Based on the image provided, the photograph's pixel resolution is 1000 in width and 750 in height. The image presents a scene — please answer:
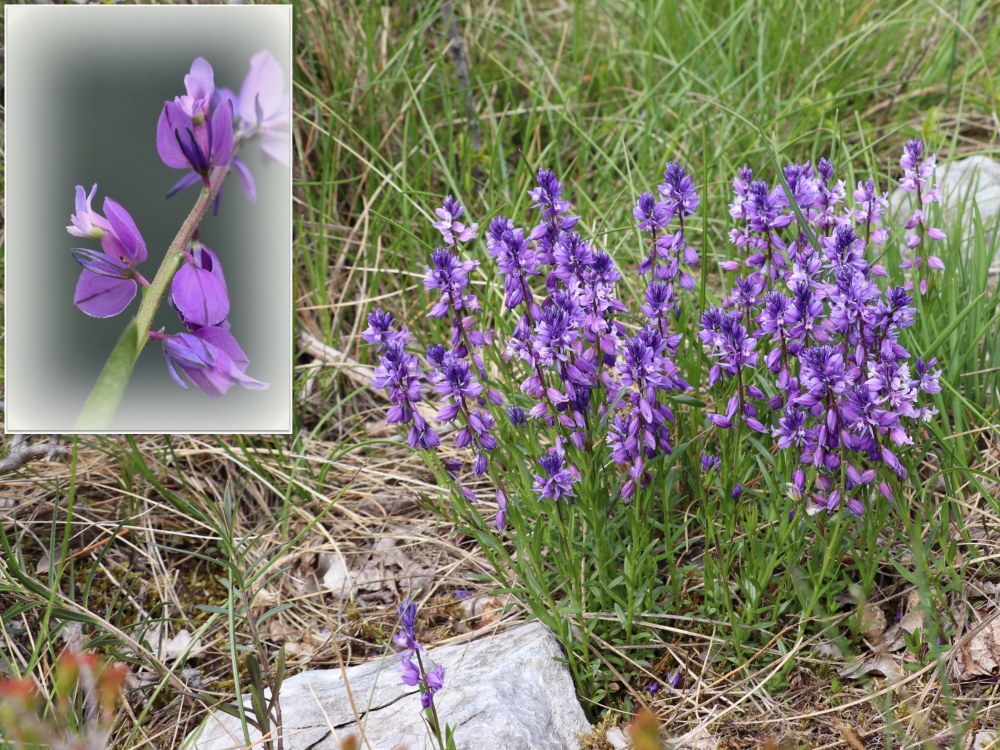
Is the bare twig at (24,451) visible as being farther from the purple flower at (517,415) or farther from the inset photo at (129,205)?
the purple flower at (517,415)

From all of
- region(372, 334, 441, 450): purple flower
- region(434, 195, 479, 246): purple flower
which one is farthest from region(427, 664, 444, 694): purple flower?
region(434, 195, 479, 246): purple flower

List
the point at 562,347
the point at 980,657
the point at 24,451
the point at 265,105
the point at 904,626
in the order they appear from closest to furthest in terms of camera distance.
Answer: the point at 562,347
the point at 980,657
the point at 904,626
the point at 265,105
the point at 24,451

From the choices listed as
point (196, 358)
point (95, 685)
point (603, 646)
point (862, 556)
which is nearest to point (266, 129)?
point (196, 358)

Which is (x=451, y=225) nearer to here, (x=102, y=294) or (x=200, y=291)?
(x=200, y=291)

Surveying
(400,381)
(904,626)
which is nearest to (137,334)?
(400,381)

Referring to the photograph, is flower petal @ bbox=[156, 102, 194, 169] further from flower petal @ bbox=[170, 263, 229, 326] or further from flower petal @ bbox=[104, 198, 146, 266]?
flower petal @ bbox=[170, 263, 229, 326]

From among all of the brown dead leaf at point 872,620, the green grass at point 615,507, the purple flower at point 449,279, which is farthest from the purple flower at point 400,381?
the brown dead leaf at point 872,620
